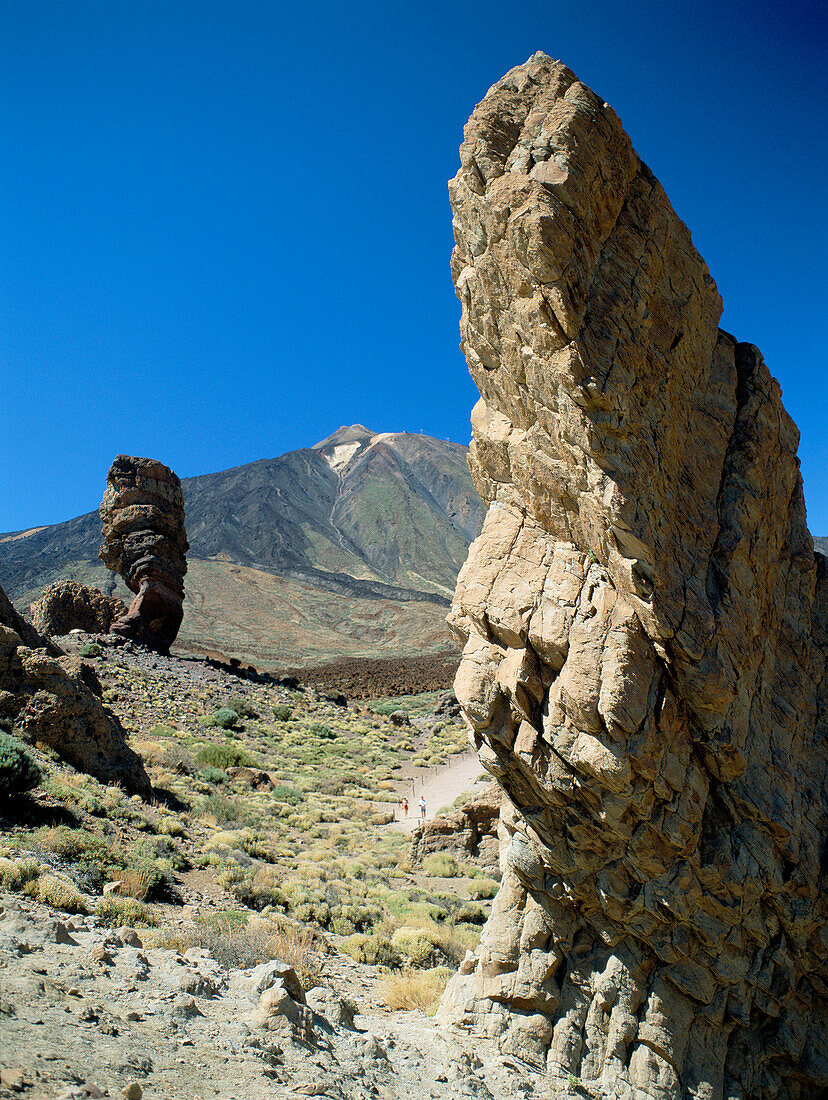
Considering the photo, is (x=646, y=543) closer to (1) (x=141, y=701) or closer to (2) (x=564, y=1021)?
(2) (x=564, y=1021)

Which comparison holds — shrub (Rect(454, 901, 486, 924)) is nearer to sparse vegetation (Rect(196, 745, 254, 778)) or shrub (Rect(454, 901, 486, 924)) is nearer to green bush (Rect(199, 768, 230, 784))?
green bush (Rect(199, 768, 230, 784))

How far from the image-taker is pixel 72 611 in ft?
110

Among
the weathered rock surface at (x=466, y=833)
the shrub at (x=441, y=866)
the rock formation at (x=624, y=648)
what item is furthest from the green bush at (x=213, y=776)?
the rock formation at (x=624, y=648)

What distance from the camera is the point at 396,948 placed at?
380 inches

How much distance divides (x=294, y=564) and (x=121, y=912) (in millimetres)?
125959

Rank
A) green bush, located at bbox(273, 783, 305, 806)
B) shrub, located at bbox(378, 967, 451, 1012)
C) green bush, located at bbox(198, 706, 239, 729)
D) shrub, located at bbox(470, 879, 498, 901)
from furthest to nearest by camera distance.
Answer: green bush, located at bbox(198, 706, 239, 729), green bush, located at bbox(273, 783, 305, 806), shrub, located at bbox(470, 879, 498, 901), shrub, located at bbox(378, 967, 451, 1012)

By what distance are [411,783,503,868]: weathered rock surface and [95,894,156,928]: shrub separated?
26.4ft

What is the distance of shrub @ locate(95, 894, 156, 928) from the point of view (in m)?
7.51

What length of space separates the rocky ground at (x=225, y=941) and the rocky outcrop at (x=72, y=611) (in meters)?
16.1

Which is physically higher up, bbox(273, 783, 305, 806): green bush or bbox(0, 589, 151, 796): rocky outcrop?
bbox(0, 589, 151, 796): rocky outcrop

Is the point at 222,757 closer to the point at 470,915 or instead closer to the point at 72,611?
the point at 470,915

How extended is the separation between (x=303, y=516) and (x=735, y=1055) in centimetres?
16708

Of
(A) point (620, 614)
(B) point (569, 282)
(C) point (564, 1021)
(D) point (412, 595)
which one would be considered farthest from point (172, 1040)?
(D) point (412, 595)

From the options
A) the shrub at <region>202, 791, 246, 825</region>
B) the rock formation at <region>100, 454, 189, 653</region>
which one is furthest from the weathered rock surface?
the rock formation at <region>100, 454, 189, 653</region>
